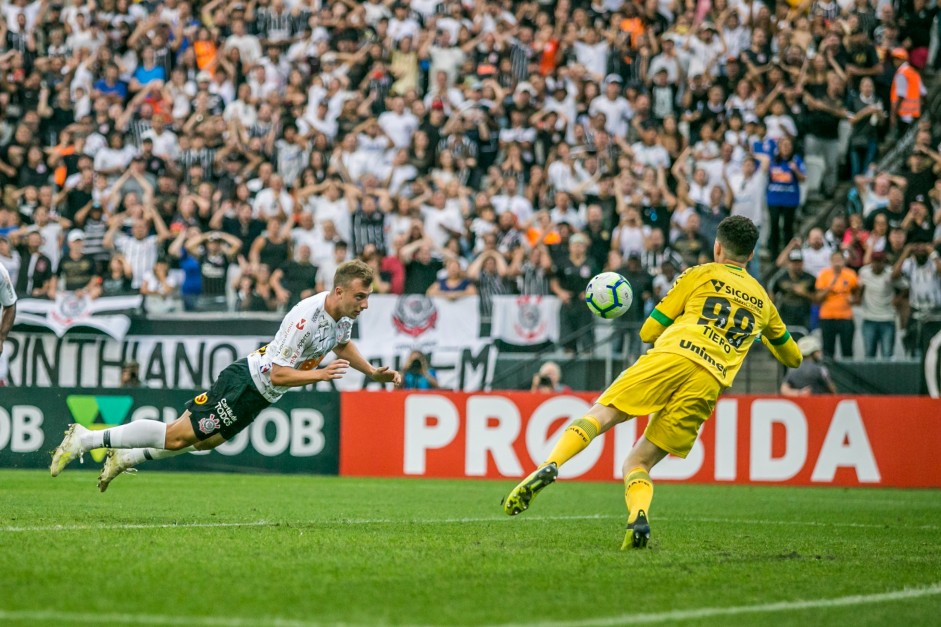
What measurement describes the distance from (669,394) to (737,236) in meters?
1.15

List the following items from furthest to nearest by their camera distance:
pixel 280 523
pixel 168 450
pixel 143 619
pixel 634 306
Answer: pixel 634 306 < pixel 168 450 < pixel 280 523 < pixel 143 619

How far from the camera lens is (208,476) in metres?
17.5

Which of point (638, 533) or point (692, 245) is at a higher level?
point (692, 245)

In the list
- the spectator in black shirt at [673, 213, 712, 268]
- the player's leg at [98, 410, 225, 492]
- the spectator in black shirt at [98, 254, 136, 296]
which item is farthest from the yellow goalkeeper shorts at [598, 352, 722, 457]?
the spectator in black shirt at [98, 254, 136, 296]

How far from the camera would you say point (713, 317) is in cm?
876

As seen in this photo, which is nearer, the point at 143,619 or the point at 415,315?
the point at 143,619

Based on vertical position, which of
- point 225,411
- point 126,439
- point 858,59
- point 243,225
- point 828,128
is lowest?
point 126,439

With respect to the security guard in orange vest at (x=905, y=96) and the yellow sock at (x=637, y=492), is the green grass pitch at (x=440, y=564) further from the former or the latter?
the security guard in orange vest at (x=905, y=96)

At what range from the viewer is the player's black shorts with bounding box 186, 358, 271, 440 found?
385 inches

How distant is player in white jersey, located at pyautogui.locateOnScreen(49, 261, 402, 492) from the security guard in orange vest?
1389 centimetres

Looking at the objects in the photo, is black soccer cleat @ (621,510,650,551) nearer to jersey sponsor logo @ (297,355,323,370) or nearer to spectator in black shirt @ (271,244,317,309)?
jersey sponsor logo @ (297,355,323,370)

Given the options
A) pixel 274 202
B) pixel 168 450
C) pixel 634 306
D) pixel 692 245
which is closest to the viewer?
pixel 168 450

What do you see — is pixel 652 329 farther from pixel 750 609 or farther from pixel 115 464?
pixel 115 464

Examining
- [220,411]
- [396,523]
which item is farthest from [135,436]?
[396,523]
